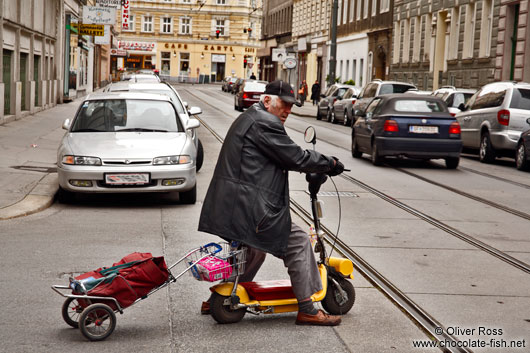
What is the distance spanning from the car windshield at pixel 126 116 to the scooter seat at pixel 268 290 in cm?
661

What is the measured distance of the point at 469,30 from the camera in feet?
123

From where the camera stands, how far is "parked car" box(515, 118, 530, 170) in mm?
18203

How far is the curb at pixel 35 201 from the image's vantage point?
10428 mm

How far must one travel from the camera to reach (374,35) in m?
52.9

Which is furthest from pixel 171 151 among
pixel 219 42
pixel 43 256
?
pixel 219 42

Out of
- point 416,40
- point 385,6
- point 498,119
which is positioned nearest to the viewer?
point 498,119

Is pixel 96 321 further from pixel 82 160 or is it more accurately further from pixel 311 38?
pixel 311 38

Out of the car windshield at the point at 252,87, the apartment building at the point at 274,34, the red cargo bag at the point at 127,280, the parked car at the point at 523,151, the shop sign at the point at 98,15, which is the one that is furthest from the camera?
the apartment building at the point at 274,34

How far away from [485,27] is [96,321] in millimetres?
32146

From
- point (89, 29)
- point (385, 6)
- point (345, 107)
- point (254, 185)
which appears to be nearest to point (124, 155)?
point (254, 185)

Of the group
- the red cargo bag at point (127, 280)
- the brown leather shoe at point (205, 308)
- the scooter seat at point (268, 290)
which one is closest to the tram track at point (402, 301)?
the scooter seat at point (268, 290)

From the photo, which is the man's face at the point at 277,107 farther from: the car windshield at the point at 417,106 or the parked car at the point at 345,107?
the parked car at the point at 345,107

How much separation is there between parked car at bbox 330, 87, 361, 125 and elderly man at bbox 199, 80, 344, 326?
28059mm

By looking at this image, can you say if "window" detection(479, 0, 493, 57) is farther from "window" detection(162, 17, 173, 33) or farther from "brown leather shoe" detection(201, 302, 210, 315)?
"window" detection(162, 17, 173, 33)
